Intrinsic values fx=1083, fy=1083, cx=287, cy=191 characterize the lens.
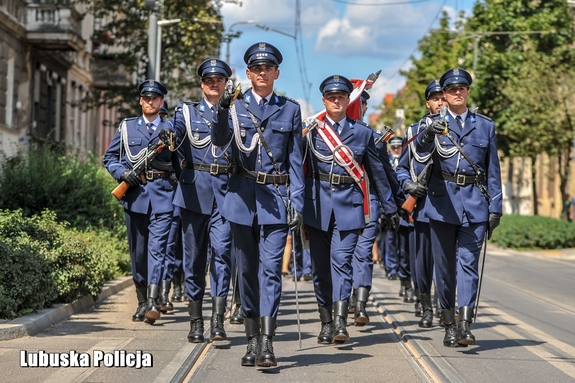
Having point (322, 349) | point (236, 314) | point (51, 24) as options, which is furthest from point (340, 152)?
point (51, 24)

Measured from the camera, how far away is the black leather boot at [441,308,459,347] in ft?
29.5

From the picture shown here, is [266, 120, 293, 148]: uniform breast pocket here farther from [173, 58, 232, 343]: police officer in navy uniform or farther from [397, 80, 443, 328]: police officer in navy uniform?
[397, 80, 443, 328]: police officer in navy uniform

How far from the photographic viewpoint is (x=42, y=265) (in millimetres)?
9891

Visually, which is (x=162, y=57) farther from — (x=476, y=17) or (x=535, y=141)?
(x=476, y=17)

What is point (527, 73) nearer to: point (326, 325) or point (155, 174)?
point (155, 174)

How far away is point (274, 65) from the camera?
761 centimetres

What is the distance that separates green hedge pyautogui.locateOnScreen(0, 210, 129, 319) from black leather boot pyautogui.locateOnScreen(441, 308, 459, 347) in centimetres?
359

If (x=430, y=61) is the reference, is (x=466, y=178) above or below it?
below

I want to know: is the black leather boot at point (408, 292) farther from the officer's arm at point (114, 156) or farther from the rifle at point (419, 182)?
the officer's arm at point (114, 156)

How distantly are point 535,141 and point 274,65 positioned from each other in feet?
94.3

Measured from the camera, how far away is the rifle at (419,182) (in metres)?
9.43

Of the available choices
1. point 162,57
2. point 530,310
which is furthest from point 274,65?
point 162,57

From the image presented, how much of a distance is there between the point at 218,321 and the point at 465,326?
2.02 metres

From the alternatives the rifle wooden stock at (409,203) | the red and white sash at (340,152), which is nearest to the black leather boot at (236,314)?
the rifle wooden stock at (409,203)
